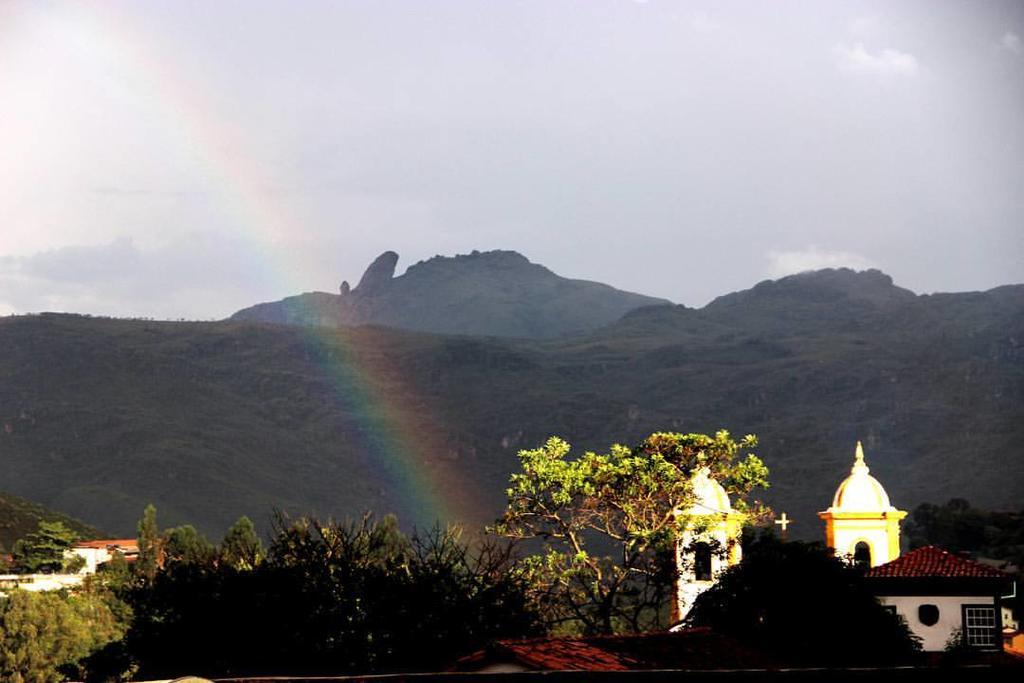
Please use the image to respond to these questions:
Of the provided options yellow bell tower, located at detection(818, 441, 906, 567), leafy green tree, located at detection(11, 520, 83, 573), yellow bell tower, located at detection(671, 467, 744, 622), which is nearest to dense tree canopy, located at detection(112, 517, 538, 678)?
yellow bell tower, located at detection(671, 467, 744, 622)

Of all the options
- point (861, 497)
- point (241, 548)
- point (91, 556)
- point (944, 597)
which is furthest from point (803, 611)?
point (91, 556)

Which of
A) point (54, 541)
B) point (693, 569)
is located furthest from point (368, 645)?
point (54, 541)

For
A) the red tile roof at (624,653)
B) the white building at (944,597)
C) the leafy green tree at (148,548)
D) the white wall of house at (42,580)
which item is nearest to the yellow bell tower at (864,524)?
the white building at (944,597)

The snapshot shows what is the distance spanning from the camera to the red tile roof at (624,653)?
34688 millimetres

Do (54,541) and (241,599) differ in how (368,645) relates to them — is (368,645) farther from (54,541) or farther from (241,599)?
(54,541)

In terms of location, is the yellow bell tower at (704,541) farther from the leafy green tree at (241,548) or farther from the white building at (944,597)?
the leafy green tree at (241,548)

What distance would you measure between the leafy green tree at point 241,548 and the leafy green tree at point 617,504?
10.3m

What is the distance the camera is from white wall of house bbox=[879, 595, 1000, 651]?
6906 cm

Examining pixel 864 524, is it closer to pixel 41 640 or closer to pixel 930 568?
pixel 930 568

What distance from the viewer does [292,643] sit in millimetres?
57312

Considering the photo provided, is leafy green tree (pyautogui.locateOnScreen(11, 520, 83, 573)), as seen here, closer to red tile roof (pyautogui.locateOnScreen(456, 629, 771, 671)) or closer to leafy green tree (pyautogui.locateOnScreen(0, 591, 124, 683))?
leafy green tree (pyautogui.locateOnScreen(0, 591, 124, 683))

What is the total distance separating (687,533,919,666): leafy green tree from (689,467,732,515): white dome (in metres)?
12.5

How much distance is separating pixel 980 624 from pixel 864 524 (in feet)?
27.3

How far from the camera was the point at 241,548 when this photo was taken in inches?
3703
